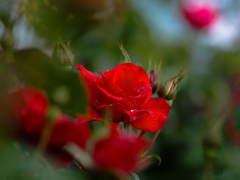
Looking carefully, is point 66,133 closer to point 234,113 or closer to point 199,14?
point 234,113

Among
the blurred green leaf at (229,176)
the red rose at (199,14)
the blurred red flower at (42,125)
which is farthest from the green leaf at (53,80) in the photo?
the red rose at (199,14)

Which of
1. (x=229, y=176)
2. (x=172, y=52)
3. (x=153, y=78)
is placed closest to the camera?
(x=153, y=78)

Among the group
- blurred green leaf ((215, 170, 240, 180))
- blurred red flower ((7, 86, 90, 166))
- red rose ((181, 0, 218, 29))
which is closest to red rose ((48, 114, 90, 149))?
blurred red flower ((7, 86, 90, 166))

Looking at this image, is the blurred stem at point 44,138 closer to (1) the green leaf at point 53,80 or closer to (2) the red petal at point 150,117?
(1) the green leaf at point 53,80

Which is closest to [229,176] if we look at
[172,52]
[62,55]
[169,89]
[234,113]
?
[234,113]

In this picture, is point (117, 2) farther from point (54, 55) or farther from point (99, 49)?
point (99, 49)

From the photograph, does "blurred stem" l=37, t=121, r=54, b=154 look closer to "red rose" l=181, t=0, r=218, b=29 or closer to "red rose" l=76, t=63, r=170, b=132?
"red rose" l=76, t=63, r=170, b=132
